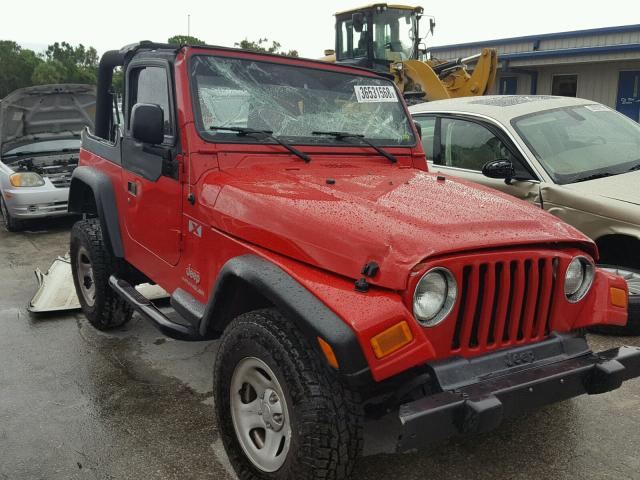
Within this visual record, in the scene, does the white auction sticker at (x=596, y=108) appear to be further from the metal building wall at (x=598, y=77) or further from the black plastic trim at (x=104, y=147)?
the metal building wall at (x=598, y=77)

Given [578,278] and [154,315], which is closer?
[578,278]

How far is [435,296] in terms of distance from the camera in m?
2.21

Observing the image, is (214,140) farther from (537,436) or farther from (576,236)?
(537,436)

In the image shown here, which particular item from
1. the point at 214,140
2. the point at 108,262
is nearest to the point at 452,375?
the point at 214,140

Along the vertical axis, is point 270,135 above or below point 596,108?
below

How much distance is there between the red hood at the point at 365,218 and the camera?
7.38 feet

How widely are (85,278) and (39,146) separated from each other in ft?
17.6

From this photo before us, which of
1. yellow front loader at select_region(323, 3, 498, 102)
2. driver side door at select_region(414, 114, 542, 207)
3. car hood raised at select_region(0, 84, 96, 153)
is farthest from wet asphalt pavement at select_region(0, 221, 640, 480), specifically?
yellow front loader at select_region(323, 3, 498, 102)

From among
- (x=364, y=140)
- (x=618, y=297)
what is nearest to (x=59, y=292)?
Answer: (x=364, y=140)

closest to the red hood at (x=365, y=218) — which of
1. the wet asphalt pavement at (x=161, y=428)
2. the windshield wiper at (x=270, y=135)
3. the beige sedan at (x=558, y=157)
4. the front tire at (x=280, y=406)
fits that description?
the windshield wiper at (x=270, y=135)

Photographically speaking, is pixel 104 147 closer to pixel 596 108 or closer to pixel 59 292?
pixel 59 292

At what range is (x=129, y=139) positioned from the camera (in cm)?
383

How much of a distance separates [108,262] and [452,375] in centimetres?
289

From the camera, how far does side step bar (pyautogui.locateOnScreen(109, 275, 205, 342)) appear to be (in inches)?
123
